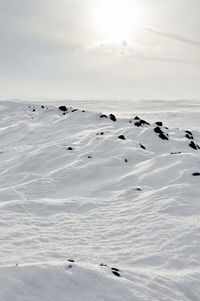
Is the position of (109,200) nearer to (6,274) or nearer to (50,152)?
(6,274)

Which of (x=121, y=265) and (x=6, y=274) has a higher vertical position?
(x=6, y=274)

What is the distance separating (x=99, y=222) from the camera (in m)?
6.89

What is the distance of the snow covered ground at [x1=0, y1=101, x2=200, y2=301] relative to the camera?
425 cm

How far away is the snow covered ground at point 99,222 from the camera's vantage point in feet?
13.9

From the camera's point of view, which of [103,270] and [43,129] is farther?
[43,129]

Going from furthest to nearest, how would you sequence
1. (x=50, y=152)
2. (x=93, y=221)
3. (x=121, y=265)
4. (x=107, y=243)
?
(x=50, y=152), (x=93, y=221), (x=107, y=243), (x=121, y=265)

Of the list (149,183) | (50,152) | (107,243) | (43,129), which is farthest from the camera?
(43,129)

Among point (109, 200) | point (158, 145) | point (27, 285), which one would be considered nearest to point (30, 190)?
point (109, 200)

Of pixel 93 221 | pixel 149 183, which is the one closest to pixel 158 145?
pixel 149 183

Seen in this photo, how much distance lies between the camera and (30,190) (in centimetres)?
888

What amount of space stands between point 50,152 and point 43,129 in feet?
17.9

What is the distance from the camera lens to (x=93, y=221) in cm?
695

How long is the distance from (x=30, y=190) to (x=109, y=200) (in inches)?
86.4

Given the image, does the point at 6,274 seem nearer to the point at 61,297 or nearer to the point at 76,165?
the point at 61,297
